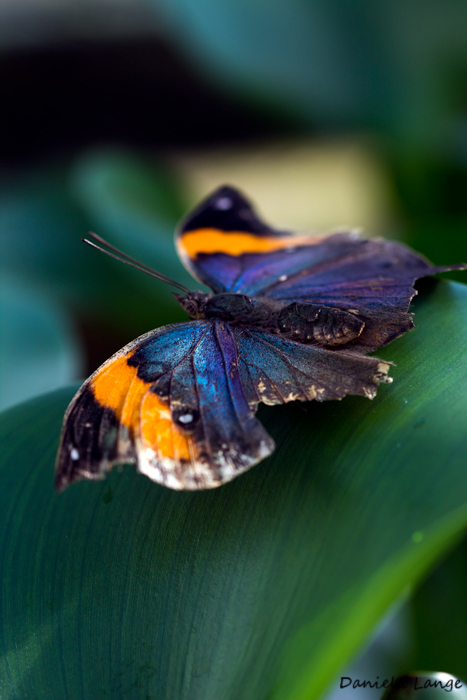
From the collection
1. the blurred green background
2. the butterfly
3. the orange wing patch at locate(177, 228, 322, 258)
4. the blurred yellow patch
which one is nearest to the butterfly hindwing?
the butterfly

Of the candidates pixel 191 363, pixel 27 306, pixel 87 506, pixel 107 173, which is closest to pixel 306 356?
pixel 191 363

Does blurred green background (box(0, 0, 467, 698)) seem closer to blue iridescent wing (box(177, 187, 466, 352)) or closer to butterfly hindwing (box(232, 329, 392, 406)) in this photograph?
blue iridescent wing (box(177, 187, 466, 352))

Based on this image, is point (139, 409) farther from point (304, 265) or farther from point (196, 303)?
point (304, 265)

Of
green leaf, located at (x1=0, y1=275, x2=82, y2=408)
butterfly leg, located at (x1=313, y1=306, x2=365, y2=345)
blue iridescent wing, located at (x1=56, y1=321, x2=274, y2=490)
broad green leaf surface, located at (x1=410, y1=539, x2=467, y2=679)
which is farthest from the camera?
green leaf, located at (x1=0, y1=275, x2=82, y2=408)

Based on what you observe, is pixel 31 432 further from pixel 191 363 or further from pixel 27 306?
pixel 27 306

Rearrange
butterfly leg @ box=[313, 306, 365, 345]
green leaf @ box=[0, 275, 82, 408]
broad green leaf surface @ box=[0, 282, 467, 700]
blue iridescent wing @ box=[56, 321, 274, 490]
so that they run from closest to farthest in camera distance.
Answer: broad green leaf surface @ box=[0, 282, 467, 700]
blue iridescent wing @ box=[56, 321, 274, 490]
butterfly leg @ box=[313, 306, 365, 345]
green leaf @ box=[0, 275, 82, 408]

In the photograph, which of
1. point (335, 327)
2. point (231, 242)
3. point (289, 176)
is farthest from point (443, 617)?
point (289, 176)
